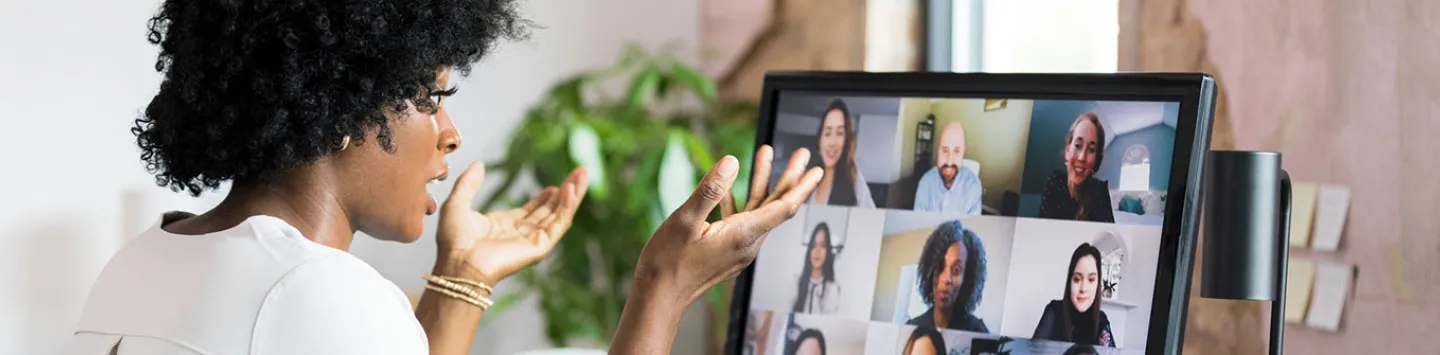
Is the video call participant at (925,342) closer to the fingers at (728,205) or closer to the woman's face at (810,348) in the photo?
the woman's face at (810,348)

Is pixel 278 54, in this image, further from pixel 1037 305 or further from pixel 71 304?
pixel 71 304

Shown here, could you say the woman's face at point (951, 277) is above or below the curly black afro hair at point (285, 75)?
below

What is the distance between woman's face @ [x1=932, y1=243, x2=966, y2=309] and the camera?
108 centimetres

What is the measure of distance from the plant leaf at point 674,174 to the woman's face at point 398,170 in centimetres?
120

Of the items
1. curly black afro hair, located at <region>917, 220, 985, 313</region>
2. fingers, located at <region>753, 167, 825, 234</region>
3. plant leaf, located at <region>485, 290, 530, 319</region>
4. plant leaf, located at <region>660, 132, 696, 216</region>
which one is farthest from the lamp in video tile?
plant leaf, located at <region>485, 290, 530, 319</region>

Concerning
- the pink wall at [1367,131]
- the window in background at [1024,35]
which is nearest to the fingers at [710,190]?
the pink wall at [1367,131]

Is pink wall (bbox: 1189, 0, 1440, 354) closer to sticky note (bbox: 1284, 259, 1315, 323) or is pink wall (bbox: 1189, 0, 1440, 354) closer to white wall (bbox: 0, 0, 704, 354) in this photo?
sticky note (bbox: 1284, 259, 1315, 323)

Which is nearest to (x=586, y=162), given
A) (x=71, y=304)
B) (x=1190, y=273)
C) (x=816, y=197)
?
(x=71, y=304)

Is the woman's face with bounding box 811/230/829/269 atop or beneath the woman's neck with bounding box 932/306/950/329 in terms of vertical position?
atop

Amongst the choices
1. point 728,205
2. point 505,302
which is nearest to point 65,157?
point 505,302

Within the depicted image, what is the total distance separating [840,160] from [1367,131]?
69 centimetres

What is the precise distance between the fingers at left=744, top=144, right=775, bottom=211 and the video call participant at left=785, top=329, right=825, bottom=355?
6.5 inches

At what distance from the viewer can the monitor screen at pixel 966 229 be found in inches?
39.0

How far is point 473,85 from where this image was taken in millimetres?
2777
